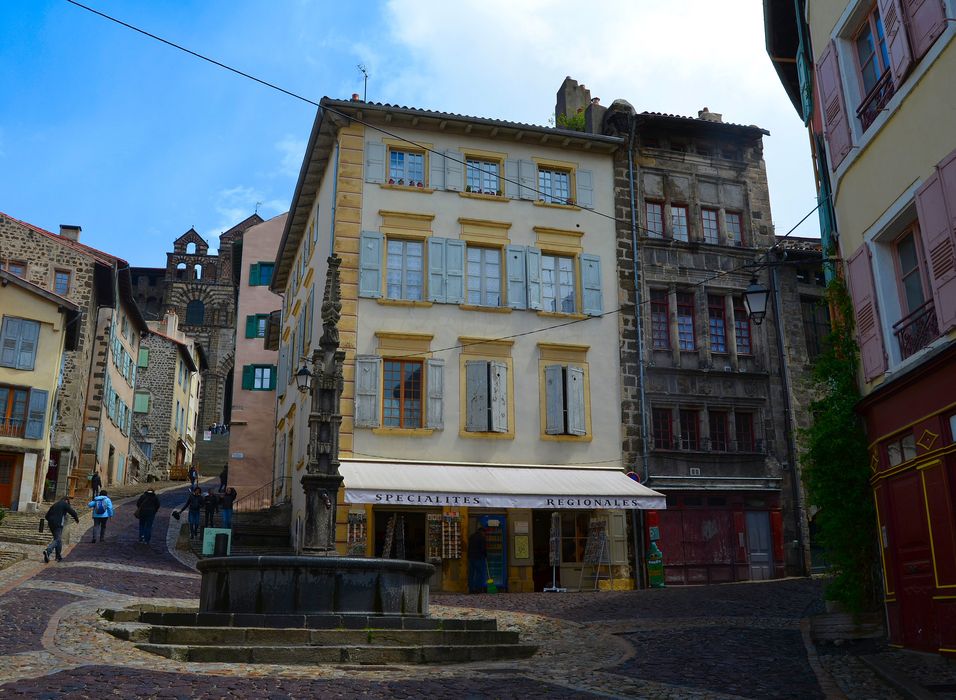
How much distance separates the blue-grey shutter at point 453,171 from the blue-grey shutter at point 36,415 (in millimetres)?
15411

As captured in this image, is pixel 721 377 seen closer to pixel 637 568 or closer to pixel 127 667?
pixel 637 568

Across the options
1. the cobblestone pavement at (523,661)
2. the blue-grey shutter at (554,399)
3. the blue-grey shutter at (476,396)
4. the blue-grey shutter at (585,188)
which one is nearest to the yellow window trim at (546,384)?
the blue-grey shutter at (554,399)

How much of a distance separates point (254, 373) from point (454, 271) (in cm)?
1517

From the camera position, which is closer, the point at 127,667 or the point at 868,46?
the point at 127,667

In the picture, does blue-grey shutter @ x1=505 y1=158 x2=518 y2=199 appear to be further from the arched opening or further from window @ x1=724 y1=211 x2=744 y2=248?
the arched opening

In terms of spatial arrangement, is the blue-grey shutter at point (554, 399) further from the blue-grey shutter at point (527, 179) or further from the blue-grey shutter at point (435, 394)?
the blue-grey shutter at point (527, 179)

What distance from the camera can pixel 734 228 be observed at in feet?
82.3

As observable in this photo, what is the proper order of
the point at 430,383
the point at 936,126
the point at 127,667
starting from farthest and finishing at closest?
the point at 430,383
the point at 936,126
the point at 127,667

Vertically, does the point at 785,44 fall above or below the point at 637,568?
above

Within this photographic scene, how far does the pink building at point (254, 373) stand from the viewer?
→ 33.3m

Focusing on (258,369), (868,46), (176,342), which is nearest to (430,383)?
(868,46)

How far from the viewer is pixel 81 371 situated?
34.7 metres

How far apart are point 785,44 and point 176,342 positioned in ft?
150

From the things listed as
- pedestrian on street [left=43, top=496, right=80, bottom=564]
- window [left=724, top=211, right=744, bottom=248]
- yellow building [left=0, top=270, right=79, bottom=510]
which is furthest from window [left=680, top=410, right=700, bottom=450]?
yellow building [left=0, top=270, right=79, bottom=510]
